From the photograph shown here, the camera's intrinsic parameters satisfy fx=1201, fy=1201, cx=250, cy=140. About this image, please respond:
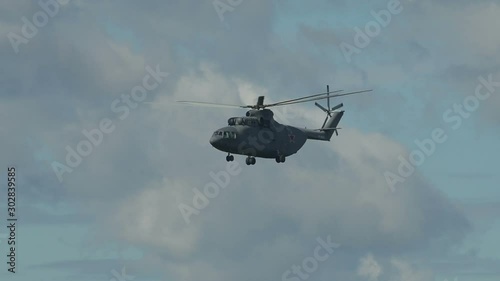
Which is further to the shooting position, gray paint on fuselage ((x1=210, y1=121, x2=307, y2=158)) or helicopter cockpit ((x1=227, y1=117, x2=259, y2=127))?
helicopter cockpit ((x1=227, y1=117, x2=259, y2=127))

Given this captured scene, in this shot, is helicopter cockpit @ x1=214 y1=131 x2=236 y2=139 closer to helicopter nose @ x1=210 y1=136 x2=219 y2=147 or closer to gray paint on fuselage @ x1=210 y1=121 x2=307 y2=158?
gray paint on fuselage @ x1=210 y1=121 x2=307 y2=158

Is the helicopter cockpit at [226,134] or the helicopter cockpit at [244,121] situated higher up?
the helicopter cockpit at [244,121]

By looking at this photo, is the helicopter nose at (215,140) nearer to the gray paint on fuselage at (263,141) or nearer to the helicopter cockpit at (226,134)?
the gray paint on fuselage at (263,141)

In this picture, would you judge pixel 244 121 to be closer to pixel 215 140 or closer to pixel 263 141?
pixel 263 141

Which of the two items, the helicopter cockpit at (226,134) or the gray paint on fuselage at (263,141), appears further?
the gray paint on fuselage at (263,141)

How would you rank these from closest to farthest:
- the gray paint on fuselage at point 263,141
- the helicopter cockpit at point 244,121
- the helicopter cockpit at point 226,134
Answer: the helicopter cockpit at point 226,134 → the gray paint on fuselage at point 263,141 → the helicopter cockpit at point 244,121

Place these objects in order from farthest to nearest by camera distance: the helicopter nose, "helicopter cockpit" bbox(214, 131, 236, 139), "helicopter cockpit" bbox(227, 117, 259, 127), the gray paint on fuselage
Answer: "helicopter cockpit" bbox(227, 117, 259, 127)
the gray paint on fuselage
"helicopter cockpit" bbox(214, 131, 236, 139)
the helicopter nose

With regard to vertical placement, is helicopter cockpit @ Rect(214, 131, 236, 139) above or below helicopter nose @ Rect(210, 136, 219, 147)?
above

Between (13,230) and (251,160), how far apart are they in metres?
29.8

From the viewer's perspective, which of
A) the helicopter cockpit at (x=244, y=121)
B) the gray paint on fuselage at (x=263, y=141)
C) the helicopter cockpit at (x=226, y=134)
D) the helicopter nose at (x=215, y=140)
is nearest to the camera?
the helicopter nose at (x=215, y=140)

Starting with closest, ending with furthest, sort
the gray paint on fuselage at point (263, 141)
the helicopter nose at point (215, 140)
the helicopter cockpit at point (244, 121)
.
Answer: the helicopter nose at point (215, 140) < the gray paint on fuselage at point (263, 141) < the helicopter cockpit at point (244, 121)

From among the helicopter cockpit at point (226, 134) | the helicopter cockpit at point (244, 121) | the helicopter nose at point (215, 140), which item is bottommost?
the helicopter nose at point (215, 140)

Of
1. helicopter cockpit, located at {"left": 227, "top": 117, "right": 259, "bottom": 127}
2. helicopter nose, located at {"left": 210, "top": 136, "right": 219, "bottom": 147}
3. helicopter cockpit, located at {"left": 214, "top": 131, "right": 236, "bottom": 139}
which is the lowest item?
helicopter nose, located at {"left": 210, "top": 136, "right": 219, "bottom": 147}

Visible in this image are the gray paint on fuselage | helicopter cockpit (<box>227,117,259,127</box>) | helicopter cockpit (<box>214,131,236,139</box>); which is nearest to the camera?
helicopter cockpit (<box>214,131,236,139</box>)
